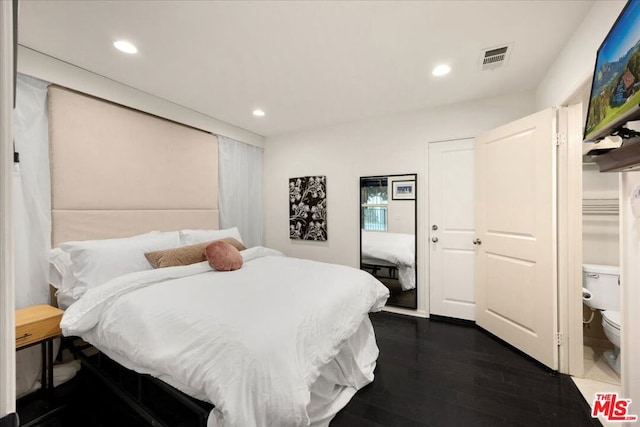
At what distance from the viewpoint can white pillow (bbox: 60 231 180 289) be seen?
200cm

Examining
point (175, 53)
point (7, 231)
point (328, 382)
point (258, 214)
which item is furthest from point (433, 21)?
point (258, 214)

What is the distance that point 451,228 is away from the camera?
3.17 m

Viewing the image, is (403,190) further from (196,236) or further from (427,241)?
(196,236)

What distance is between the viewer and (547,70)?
7.87ft

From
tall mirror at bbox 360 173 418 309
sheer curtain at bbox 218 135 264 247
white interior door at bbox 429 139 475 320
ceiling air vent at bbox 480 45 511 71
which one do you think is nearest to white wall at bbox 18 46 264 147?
sheer curtain at bbox 218 135 264 247

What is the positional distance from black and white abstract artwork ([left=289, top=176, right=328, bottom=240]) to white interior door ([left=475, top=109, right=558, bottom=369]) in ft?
6.42

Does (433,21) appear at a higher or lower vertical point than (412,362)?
higher

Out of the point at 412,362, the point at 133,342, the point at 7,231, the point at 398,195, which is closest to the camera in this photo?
the point at 7,231

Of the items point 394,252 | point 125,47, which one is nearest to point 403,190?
point 394,252

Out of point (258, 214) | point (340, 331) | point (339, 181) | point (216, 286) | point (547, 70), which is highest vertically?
point (547, 70)

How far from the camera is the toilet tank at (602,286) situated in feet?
7.36

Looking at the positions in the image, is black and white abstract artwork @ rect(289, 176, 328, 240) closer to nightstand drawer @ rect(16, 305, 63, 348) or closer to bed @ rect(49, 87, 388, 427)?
bed @ rect(49, 87, 388, 427)

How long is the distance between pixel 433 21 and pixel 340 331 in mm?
2110

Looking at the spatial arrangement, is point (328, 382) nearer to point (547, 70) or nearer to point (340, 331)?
point (340, 331)
